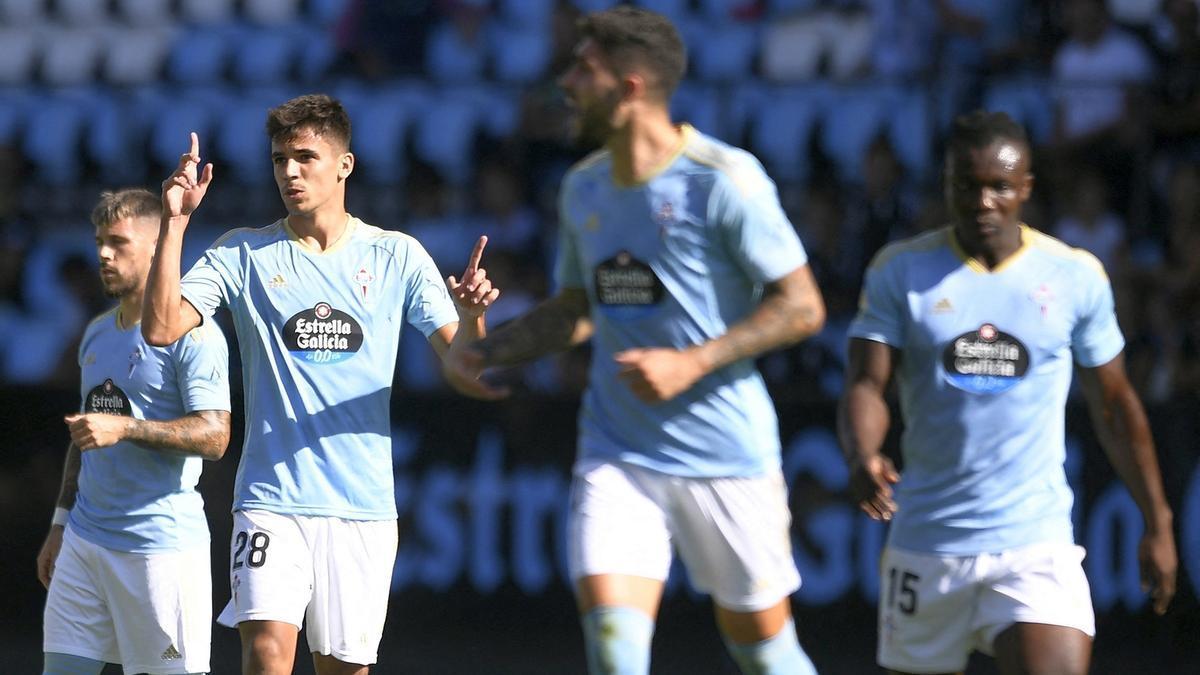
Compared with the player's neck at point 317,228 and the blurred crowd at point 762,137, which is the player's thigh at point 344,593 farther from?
the blurred crowd at point 762,137

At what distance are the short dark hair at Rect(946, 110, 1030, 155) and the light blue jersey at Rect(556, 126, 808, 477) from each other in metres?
0.73

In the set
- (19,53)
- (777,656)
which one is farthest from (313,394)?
(19,53)

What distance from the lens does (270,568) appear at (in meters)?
6.07

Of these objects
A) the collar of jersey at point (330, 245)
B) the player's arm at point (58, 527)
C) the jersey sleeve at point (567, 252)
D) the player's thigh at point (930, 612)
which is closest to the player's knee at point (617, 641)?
the player's thigh at point (930, 612)

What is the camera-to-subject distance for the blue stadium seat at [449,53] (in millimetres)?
14172

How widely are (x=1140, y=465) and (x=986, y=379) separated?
63 cm

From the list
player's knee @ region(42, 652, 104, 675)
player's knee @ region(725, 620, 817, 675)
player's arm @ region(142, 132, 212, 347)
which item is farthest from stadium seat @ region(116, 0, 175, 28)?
player's knee @ region(725, 620, 817, 675)

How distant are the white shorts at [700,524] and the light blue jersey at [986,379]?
1.96 ft

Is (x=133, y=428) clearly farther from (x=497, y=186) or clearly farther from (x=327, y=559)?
(x=497, y=186)

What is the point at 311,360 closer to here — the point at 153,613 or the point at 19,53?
the point at 153,613

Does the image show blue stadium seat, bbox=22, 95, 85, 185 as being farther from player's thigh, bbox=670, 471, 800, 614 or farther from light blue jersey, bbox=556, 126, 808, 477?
player's thigh, bbox=670, 471, 800, 614

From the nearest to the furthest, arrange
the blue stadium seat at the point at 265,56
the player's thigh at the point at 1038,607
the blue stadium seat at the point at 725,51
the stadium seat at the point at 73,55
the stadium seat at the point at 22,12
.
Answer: the player's thigh at the point at 1038,607 → the blue stadium seat at the point at 725,51 → the blue stadium seat at the point at 265,56 → the stadium seat at the point at 73,55 → the stadium seat at the point at 22,12

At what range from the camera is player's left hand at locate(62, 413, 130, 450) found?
5.98 meters

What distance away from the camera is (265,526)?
242 inches
